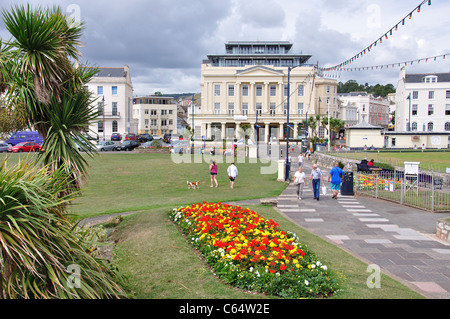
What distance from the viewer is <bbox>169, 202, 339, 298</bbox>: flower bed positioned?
6.97 m

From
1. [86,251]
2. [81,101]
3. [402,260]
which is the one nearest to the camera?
[86,251]

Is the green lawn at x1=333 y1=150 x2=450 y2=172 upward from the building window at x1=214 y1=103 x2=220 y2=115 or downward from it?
downward

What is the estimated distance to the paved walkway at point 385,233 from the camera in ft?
28.2

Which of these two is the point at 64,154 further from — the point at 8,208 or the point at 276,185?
the point at 276,185

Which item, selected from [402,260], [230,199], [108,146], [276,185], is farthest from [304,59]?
[402,260]

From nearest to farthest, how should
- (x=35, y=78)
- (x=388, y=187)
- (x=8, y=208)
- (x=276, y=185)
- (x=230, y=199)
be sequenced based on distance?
(x=8, y=208)
(x=35, y=78)
(x=230, y=199)
(x=388, y=187)
(x=276, y=185)

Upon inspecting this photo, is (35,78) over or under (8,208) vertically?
over

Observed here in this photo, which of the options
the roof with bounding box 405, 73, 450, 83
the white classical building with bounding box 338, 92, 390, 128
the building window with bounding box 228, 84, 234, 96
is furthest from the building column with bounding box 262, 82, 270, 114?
the white classical building with bounding box 338, 92, 390, 128

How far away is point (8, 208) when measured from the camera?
4957 millimetres

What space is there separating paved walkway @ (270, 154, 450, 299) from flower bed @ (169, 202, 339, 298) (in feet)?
6.44

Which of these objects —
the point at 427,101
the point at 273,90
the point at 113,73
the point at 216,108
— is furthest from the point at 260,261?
the point at 427,101

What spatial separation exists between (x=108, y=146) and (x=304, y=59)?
5601 centimetres

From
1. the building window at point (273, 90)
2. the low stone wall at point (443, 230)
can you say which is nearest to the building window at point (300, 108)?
the building window at point (273, 90)

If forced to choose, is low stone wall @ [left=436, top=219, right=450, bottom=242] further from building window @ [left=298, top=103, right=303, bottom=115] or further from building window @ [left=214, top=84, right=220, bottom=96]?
building window @ [left=214, top=84, right=220, bottom=96]
